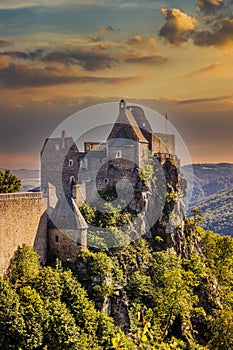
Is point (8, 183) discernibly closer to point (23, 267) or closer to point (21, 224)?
point (21, 224)

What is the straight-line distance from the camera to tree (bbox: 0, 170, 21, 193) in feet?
163

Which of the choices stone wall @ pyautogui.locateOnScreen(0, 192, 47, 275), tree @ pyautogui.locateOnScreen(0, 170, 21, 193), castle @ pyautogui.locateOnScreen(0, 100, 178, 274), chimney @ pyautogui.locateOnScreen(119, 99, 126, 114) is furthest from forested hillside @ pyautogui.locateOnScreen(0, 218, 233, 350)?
chimney @ pyautogui.locateOnScreen(119, 99, 126, 114)

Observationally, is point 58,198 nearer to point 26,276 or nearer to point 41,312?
point 26,276

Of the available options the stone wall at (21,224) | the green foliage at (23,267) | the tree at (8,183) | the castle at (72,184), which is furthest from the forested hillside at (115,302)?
the tree at (8,183)

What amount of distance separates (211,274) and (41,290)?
102ft

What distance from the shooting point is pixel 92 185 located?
5494 cm

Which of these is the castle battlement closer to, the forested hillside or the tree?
the forested hillside

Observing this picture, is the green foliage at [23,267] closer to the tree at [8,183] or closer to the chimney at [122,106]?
the tree at [8,183]

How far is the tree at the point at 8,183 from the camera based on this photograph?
49.8 m

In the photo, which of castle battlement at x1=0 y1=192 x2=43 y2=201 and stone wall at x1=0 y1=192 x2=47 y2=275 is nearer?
stone wall at x1=0 y1=192 x2=47 y2=275

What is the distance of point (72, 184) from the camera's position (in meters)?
54.6

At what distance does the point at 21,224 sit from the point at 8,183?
A: 8.84 m

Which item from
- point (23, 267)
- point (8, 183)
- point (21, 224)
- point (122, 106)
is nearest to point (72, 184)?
point (8, 183)

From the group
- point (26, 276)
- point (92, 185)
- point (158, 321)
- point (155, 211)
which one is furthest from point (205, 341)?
point (26, 276)
